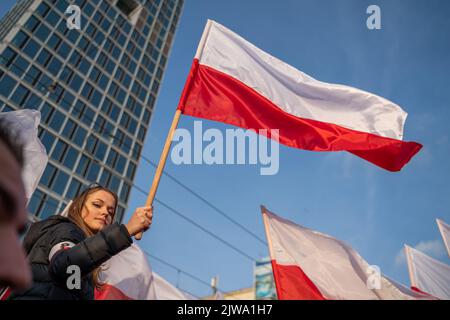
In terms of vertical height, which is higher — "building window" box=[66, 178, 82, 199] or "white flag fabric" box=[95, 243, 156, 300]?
"building window" box=[66, 178, 82, 199]

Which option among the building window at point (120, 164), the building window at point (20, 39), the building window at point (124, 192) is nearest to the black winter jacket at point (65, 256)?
the building window at point (20, 39)

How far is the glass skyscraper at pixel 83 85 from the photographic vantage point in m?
34.3

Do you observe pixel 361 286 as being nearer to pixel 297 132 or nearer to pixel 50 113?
pixel 297 132

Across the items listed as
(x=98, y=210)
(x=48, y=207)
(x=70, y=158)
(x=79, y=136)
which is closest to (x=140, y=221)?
(x=98, y=210)

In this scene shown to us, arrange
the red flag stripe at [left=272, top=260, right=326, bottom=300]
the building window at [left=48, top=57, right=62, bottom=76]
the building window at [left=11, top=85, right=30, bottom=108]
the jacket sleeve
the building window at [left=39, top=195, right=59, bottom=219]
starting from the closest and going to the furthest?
the jacket sleeve → the red flag stripe at [left=272, top=260, right=326, bottom=300] → the building window at [left=39, top=195, right=59, bottom=219] → the building window at [left=11, top=85, right=30, bottom=108] → the building window at [left=48, top=57, right=62, bottom=76]

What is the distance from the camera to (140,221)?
2.16 m

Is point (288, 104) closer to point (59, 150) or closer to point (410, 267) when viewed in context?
point (410, 267)

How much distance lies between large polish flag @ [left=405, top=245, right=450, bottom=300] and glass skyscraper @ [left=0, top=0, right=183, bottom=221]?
30.3 meters

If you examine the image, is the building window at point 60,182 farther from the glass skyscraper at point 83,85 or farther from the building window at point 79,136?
the building window at point 79,136

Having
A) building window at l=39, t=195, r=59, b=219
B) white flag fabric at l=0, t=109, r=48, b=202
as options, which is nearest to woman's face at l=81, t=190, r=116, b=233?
white flag fabric at l=0, t=109, r=48, b=202

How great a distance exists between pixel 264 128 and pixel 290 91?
852mm

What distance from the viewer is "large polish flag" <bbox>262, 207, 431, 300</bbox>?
606 centimetres

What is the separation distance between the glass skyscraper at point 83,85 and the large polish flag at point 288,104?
3170 cm

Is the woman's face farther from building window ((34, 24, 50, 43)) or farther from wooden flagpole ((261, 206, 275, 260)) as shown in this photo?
building window ((34, 24, 50, 43))
